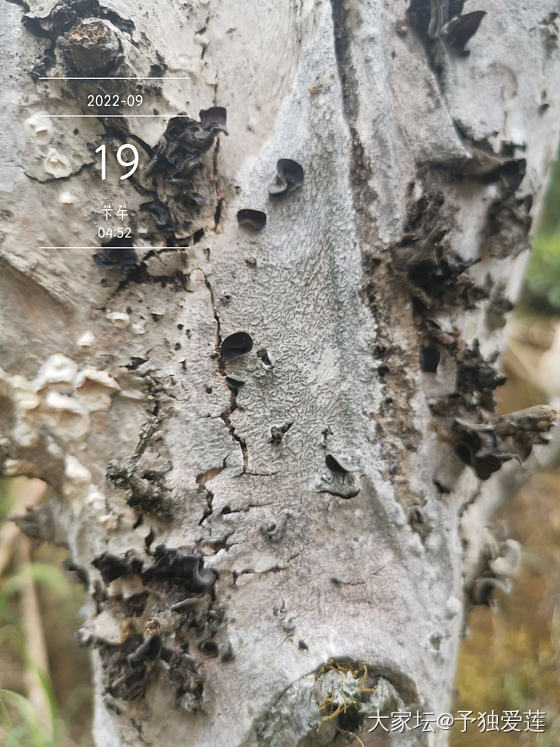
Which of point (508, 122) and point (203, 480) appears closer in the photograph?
point (203, 480)

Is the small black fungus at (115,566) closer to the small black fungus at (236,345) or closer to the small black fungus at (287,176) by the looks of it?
the small black fungus at (236,345)

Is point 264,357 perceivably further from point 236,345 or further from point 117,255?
point 117,255

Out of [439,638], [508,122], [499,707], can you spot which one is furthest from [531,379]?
[439,638]

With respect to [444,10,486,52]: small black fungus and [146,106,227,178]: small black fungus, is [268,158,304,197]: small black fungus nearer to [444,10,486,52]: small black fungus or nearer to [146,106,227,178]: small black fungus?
[146,106,227,178]: small black fungus

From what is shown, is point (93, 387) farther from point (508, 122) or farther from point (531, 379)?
point (531, 379)

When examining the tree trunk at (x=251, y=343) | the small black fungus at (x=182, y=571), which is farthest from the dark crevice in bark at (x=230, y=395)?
the small black fungus at (x=182, y=571)
